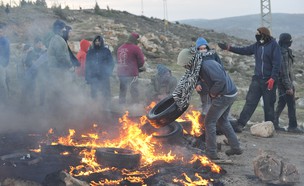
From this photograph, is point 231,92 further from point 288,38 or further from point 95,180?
point 288,38

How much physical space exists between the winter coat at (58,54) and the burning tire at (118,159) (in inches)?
152

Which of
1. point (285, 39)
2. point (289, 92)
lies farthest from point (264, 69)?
point (285, 39)

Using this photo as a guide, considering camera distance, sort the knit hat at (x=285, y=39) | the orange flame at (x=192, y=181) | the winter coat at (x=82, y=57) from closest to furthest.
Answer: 1. the orange flame at (x=192, y=181)
2. the knit hat at (x=285, y=39)
3. the winter coat at (x=82, y=57)

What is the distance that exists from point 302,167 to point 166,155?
8.06 ft

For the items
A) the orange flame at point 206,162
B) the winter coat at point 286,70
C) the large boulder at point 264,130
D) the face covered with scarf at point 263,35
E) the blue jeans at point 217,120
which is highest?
the face covered with scarf at point 263,35

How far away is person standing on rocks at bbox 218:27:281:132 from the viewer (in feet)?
28.9

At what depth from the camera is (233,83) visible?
6918 millimetres

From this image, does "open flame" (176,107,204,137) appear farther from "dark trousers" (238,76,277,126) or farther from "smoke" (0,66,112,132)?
"smoke" (0,66,112,132)

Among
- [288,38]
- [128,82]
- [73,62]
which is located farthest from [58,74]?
[288,38]

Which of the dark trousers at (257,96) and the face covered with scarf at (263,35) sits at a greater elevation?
the face covered with scarf at (263,35)

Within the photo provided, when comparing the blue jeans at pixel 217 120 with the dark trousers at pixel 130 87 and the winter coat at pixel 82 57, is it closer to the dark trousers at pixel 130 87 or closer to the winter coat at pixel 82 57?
the dark trousers at pixel 130 87

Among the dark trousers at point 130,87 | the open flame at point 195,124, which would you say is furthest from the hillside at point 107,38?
the open flame at point 195,124

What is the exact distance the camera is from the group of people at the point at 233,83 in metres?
6.43

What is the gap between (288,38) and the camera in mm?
9570
